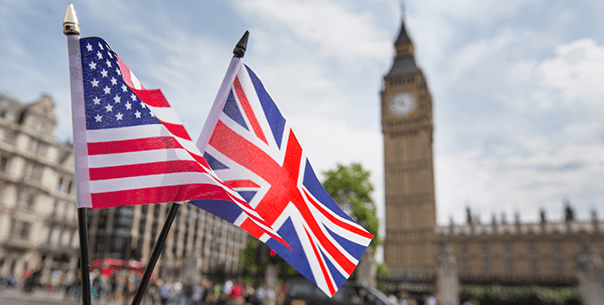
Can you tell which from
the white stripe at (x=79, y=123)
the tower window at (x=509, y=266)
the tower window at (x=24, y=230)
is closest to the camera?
the white stripe at (x=79, y=123)

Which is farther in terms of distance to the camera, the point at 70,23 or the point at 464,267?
the point at 464,267

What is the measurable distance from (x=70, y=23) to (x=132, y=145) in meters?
0.86

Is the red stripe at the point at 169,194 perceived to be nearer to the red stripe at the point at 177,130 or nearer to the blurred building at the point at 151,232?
the red stripe at the point at 177,130

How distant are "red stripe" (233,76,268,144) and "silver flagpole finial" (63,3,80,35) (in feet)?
4.38

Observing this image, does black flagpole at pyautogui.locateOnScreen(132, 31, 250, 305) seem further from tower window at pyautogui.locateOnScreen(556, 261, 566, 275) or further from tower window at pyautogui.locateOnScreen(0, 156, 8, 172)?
tower window at pyautogui.locateOnScreen(556, 261, 566, 275)

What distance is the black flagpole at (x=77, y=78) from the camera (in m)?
2.44

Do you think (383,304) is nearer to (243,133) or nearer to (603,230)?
(243,133)

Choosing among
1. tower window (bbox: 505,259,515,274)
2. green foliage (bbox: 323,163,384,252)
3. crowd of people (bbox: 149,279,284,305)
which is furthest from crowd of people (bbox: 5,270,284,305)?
tower window (bbox: 505,259,515,274)

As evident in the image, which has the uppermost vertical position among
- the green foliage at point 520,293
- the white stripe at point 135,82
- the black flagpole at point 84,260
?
the white stripe at point 135,82

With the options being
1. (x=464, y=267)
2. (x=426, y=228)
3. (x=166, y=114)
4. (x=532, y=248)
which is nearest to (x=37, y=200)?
(x=166, y=114)

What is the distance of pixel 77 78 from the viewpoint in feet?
8.75

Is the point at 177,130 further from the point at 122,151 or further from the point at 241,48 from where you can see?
the point at 241,48

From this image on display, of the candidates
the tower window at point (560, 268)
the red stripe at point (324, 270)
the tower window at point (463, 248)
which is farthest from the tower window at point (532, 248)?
the red stripe at point (324, 270)

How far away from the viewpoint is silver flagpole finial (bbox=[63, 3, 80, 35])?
8.13 ft
